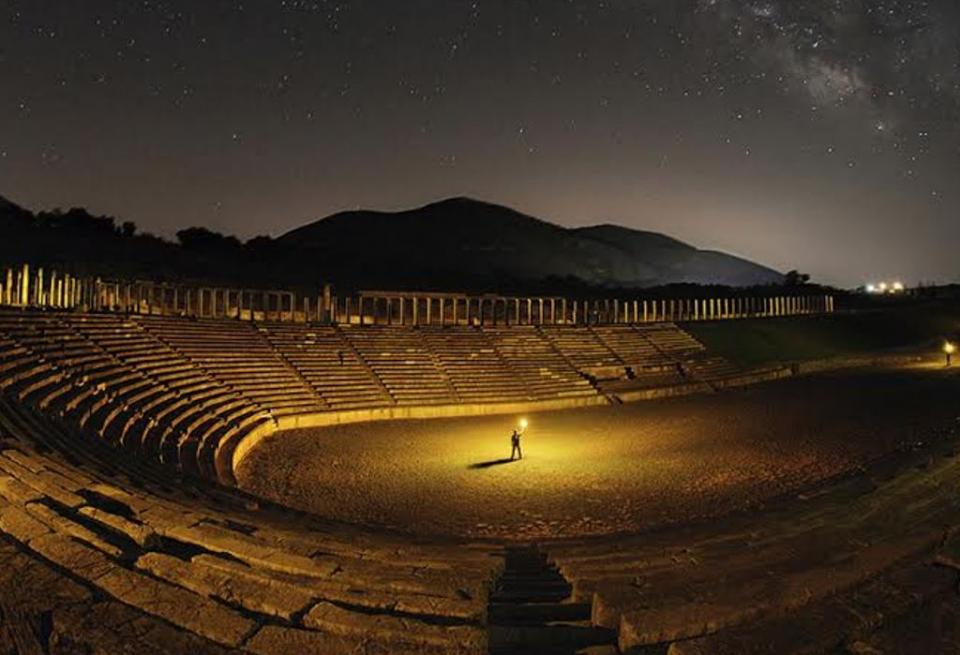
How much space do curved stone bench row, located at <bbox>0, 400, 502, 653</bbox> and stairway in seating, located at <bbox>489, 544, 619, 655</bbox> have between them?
9.5 inches

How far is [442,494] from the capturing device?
14.3 m

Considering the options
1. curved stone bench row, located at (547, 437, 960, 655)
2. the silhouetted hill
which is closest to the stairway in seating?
curved stone bench row, located at (547, 437, 960, 655)

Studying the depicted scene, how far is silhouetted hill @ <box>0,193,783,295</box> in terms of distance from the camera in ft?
201

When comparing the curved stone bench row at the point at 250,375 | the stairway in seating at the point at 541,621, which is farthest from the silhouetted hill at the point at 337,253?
the stairway in seating at the point at 541,621

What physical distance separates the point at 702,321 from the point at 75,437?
4417 centimetres

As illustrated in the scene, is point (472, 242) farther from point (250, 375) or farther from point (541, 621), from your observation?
point (541, 621)

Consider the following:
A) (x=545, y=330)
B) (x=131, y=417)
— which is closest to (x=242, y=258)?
(x=545, y=330)

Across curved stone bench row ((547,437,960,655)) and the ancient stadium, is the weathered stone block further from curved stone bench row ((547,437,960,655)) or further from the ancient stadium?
curved stone bench row ((547,437,960,655))

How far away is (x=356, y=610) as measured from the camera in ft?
15.3

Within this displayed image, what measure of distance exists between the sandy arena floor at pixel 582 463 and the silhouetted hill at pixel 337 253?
27.6 metres

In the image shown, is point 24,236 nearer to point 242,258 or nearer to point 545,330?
point 242,258

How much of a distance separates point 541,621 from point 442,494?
9.48 m

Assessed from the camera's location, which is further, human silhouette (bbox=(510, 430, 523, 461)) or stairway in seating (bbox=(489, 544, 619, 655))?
human silhouette (bbox=(510, 430, 523, 461))

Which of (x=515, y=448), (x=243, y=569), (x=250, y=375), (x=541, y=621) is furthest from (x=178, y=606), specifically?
(x=250, y=375)
